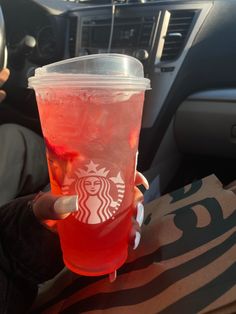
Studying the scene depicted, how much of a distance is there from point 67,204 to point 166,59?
0.91 meters

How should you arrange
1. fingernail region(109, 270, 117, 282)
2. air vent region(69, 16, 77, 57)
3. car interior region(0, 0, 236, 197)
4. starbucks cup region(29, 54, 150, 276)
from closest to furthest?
starbucks cup region(29, 54, 150, 276), fingernail region(109, 270, 117, 282), car interior region(0, 0, 236, 197), air vent region(69, 16, 77, 57)

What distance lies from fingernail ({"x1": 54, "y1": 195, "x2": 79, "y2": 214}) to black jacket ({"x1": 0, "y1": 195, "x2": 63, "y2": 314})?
0.56 feet

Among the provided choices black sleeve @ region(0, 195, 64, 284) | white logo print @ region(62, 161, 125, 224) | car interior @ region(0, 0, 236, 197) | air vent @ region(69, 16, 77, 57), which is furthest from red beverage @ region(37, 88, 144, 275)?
air vent @ region(69, 16, 77, 57)

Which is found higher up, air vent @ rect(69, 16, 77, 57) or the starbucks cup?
the starbucks cup

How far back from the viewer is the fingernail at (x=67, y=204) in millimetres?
526

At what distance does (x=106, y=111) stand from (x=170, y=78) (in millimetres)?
863

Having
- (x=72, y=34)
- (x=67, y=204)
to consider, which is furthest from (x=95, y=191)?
(x=72, y=34)

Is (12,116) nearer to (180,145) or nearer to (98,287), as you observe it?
(180,145)

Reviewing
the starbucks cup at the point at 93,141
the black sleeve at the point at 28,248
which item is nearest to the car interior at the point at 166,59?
the black sleeve at the point at 28,248

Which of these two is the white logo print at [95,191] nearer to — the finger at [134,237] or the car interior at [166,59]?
the finger at [134,237]

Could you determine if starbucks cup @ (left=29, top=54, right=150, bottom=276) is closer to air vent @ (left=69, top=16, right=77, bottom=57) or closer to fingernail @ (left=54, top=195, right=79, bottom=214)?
fingernail @ (left=54, top=195, right=79, bottom=214)

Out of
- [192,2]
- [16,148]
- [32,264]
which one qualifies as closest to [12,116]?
[16,148]

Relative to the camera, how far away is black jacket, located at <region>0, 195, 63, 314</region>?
71 centimetres

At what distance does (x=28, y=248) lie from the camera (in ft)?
2.39
